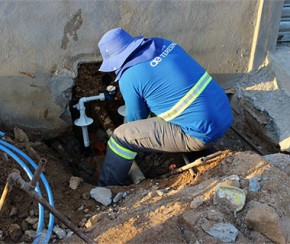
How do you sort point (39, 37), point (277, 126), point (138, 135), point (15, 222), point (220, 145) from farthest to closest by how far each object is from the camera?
1. point (220, 145)
2. point (277, 126)
3. point (39, 37)
4. point (138, 135)
5. point (15, 222)

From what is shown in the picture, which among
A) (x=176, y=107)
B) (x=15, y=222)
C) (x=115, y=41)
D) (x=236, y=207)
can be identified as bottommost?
(x=236, y=207)

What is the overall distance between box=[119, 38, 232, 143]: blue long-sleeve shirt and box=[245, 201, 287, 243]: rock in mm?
902

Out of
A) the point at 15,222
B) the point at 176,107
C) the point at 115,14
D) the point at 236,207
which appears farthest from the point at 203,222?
the point at 115,14

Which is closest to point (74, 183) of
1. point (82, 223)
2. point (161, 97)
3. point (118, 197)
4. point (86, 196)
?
point (86, 196)

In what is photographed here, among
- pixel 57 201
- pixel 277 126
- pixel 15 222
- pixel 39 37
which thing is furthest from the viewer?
pixel 277 126

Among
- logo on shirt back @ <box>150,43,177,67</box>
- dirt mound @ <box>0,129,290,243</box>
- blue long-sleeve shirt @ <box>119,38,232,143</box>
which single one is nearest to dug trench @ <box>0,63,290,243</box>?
dirt mound @ <box>0,129,290,243</box>

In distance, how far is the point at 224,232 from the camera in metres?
2.62

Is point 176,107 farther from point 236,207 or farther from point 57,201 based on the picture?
point 57,201

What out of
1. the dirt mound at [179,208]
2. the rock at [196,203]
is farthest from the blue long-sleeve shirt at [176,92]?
the rock at [196,203]

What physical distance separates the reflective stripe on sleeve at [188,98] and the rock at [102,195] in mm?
826

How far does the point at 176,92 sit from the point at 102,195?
1039 millimetres

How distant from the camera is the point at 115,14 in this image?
3891 millimetres

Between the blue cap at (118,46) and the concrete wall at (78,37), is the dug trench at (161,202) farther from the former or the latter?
the blue cap at (118,46)

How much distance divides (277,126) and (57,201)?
2.23 metres
